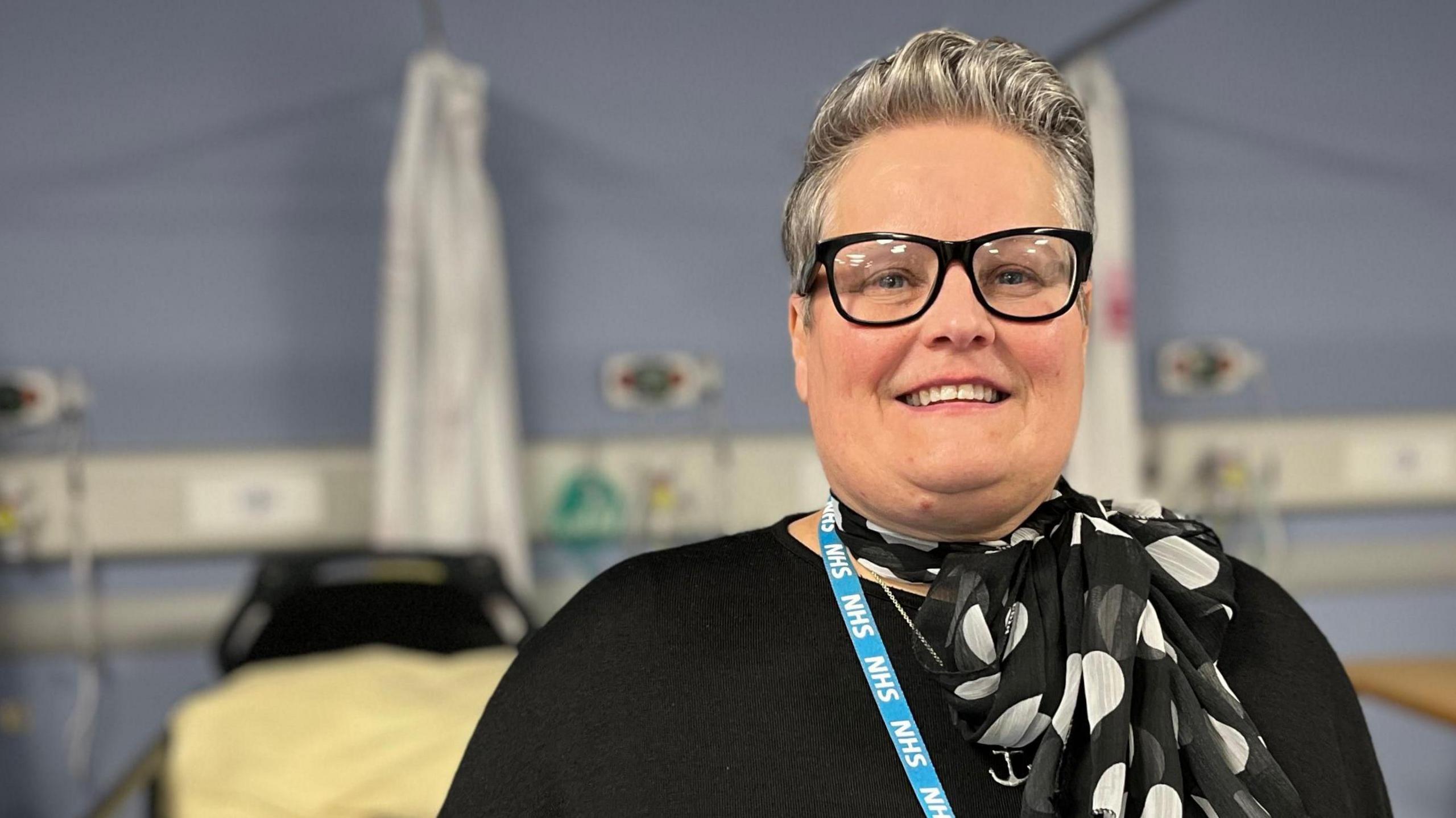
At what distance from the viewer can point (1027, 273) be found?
3.14 ft

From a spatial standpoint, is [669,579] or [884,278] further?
[669,579]

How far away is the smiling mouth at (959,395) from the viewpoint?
94cm

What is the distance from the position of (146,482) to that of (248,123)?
91 cm

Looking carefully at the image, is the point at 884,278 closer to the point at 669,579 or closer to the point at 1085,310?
the point at 1085,310

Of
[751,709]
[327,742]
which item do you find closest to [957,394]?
[751,709]

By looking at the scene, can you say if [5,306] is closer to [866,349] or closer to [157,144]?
[157,144]

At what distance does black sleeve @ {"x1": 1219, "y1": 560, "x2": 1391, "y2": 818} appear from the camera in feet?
3.18

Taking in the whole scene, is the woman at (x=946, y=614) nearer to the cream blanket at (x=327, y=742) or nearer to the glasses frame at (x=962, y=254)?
the glasses frame at (x=962, y=254)

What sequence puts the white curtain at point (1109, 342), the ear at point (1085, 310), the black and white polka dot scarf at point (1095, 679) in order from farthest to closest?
the white curtain at point (1109, 342)
the ear at point (1085, 310)
the black and white polka dot scarf at point (1095, 679)

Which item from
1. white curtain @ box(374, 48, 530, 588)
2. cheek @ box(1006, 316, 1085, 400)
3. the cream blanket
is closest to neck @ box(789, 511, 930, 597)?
cheek @ box(1006, 316, 1085, 400)

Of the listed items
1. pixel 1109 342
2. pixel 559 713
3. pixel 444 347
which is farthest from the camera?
pixel 1109 342

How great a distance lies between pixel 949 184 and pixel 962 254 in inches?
2.5

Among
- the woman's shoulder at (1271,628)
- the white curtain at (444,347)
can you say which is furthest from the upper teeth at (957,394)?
the white curtain at (444,347)

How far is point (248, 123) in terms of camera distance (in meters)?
2.78
